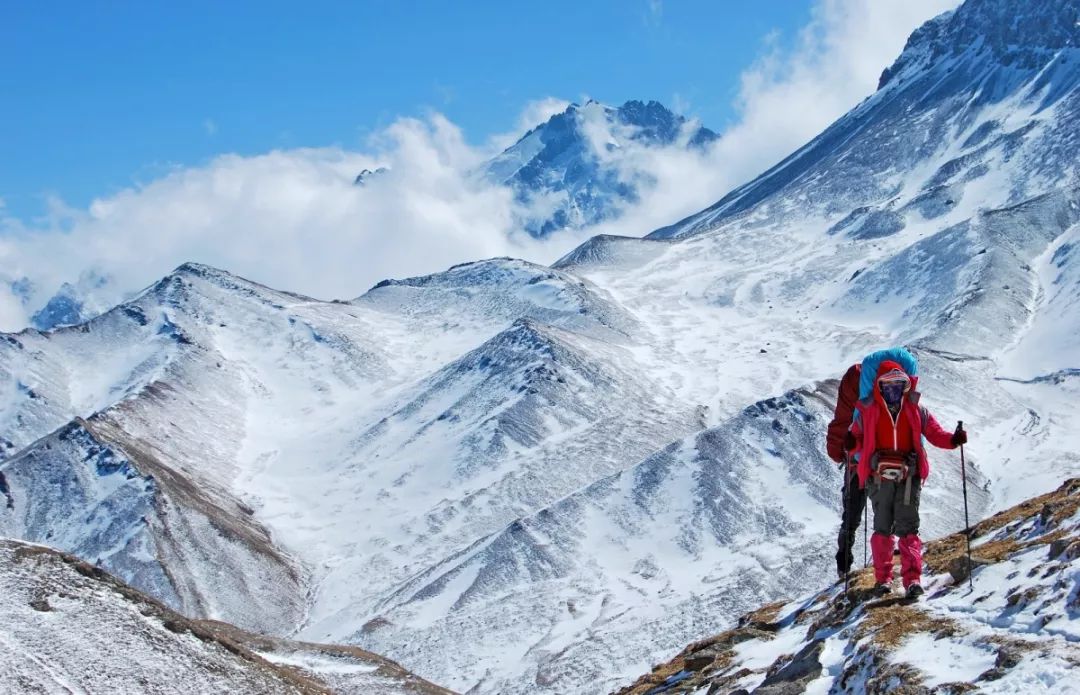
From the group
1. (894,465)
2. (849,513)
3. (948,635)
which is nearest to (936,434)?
(894,465)

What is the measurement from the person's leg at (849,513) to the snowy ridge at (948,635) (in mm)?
750

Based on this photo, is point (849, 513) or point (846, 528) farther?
point (846, 528)

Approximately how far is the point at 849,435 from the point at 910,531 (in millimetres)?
2415

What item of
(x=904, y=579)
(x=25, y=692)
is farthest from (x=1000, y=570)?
(x=25, y=692)

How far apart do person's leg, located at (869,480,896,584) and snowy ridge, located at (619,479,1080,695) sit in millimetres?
781

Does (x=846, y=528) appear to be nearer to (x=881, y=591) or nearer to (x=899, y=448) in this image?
(x=881, y=591)

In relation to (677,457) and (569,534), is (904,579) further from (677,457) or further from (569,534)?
(677,457)

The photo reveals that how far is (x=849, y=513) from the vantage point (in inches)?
960

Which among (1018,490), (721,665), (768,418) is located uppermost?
(768,418)

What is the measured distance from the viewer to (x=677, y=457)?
152 m

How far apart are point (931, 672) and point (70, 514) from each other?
171208 millimetres

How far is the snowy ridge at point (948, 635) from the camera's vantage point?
1548cm

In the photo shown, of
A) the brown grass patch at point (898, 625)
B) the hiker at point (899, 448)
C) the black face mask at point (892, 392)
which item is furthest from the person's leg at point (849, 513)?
the brown grass patch at point (898, 625)

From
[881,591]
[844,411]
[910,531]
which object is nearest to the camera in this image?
[910,531]
